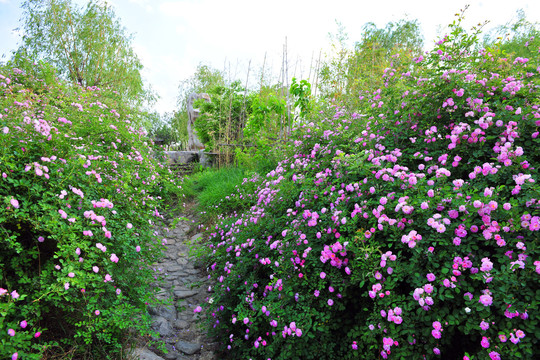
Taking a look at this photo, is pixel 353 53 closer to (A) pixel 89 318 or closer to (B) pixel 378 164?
(B) pixel 378 164

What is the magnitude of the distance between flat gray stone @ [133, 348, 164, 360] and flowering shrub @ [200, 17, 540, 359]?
52 cm

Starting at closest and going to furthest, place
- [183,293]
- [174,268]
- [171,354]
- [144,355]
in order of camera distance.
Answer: [144,355] → [171,354] → [183,293] → [174,268]

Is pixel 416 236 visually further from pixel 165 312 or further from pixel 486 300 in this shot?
pixel 165 312

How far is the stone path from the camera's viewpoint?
2.54 meters

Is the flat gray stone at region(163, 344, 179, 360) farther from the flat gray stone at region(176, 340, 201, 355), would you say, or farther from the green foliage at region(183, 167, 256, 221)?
the green foliage at region(183, 167, 256, 221)

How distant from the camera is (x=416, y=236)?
Result: 1595mm

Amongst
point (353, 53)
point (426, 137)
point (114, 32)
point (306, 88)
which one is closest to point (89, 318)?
point (426, 137)

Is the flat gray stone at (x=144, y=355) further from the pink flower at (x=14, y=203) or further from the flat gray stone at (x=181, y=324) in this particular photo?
the pink flower at (x=14, y=203)

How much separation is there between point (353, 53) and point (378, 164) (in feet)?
31.4

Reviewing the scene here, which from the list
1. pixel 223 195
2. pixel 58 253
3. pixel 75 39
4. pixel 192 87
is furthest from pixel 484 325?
pixel 192 87

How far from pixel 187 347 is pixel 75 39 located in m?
12.0

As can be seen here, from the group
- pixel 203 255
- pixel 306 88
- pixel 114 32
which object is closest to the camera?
pixel 203 255

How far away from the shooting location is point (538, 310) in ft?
4.49

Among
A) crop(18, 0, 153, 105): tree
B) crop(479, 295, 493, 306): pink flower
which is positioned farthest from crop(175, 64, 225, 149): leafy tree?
crop(479, 295, 493, 306): pink flower
